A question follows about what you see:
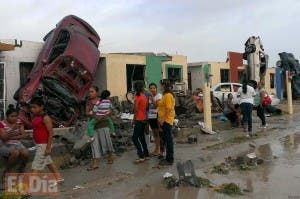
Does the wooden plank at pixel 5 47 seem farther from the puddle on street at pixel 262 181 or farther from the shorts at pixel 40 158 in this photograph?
the puddle on street at pixel 262 181

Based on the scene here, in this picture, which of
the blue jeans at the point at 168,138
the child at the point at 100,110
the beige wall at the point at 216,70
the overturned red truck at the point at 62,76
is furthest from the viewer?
the beige wall at the point at 216,70

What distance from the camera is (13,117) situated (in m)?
7.20

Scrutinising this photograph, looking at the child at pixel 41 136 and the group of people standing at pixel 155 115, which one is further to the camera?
the group of people standing at pixel 155 115

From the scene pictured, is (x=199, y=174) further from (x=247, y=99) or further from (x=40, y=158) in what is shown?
(x=247, y=99)

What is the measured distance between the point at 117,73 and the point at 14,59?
5349 mm

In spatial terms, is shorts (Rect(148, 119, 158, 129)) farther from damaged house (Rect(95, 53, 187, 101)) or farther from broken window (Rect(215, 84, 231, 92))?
broken window (Rect(215, 84, 231, 92))

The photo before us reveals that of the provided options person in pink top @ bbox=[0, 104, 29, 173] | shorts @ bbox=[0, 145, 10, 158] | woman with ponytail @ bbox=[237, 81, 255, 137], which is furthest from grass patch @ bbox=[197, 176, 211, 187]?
woman with ponytail @ bbox=[237, 81, 255, 137]

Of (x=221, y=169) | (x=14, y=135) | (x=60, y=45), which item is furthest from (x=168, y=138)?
(x=60, y=45)

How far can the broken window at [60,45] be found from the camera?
14.2 meters

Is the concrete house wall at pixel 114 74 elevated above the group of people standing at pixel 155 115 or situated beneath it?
elevated above

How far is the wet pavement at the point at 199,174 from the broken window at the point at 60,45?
16.9 feet

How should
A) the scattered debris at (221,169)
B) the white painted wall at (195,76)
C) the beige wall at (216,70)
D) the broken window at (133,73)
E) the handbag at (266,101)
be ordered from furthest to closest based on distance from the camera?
the beige wall at (216,70), the white painted wall at (195,76), the broken window at (133,73), the handbag at (266,101), the scattered debris at (221,169)

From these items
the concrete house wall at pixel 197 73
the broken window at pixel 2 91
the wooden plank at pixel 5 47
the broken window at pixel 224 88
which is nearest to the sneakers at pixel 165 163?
the broken window at pixel 2 91

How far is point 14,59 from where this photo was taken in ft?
52.0
